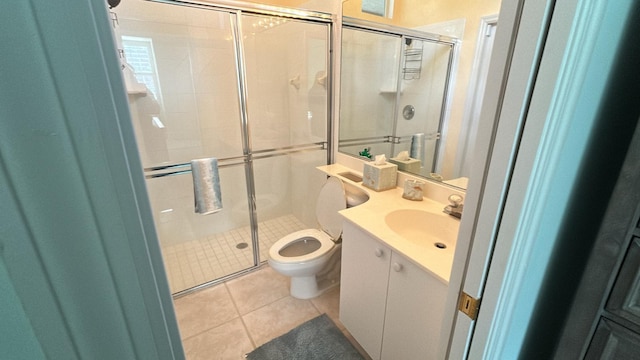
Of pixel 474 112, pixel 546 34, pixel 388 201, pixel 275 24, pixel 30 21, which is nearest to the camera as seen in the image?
pixel 30 21

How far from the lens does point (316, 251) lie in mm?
1881

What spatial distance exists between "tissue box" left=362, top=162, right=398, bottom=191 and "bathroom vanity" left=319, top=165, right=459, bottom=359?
0.16ft

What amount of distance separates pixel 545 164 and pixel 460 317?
1.48 feet

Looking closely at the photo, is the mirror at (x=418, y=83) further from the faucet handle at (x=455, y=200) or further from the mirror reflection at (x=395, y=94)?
the faucet handle at (x=455, y=200)

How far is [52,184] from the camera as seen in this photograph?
0.24 m

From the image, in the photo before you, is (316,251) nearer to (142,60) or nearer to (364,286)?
(364,286)

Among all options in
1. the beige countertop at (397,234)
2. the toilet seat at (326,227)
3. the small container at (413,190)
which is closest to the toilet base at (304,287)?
the toilet seat at (326,227)

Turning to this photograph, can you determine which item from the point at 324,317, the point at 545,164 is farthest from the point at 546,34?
the point at 324,317

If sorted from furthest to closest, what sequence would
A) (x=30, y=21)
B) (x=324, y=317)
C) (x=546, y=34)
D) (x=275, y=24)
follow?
1. (x=275, y=24)
2. (x=324, y=317)
3. (x=546, y=34)
4. (x=30, y=21)

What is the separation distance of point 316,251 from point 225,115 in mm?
1476

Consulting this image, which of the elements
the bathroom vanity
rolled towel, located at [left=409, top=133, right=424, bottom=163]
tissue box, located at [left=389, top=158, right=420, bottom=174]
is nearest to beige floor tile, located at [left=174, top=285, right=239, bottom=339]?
the bathroom vanity

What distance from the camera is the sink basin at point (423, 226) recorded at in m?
1.32

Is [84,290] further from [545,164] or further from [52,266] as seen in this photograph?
[545,164]

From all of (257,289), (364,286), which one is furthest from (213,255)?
(364,286)
